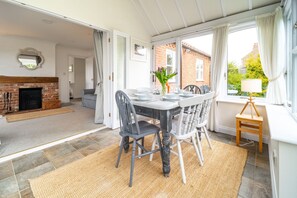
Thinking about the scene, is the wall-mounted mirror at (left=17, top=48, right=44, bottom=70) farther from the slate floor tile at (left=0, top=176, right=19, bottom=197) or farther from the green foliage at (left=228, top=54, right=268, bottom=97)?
the green foliage at (left=228, top=54, right=268, bottom=97)

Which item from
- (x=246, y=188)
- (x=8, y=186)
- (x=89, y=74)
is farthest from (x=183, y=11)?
(x=89, y=74)

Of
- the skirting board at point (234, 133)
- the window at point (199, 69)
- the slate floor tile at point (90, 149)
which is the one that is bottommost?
the slate floor tile at point (90, 149)

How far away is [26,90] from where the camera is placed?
16.3 feet

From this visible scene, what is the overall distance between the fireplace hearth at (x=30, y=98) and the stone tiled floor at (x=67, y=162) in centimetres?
374

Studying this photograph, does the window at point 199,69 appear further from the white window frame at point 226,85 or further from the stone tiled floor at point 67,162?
the stone tiled floor at point 67,162

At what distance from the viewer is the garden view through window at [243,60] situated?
9.02 ft

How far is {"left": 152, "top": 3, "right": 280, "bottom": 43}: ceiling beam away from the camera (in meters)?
2.55

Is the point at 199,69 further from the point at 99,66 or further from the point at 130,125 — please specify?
the point at 130,125

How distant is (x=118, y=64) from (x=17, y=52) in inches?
161

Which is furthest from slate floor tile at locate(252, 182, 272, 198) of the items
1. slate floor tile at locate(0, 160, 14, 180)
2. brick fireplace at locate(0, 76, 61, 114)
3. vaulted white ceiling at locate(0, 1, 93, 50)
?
brick fireplace at locate(0, 76, 61, 114)

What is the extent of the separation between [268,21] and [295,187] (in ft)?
8.60

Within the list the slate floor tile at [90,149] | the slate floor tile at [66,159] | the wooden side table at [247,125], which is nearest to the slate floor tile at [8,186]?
the slate floor tile at [66,159]

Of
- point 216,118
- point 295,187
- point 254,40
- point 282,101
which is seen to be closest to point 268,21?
point 254,40

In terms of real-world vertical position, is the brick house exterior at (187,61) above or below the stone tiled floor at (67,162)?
above
